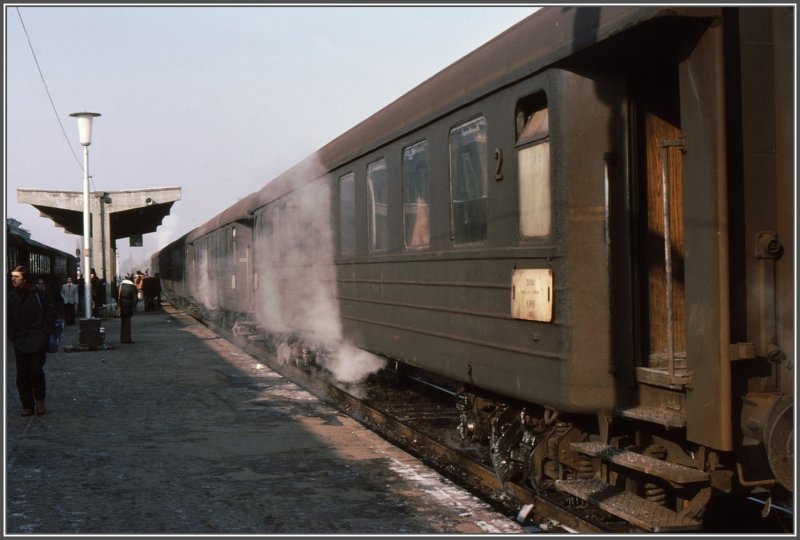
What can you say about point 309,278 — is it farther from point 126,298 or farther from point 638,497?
point 126,298

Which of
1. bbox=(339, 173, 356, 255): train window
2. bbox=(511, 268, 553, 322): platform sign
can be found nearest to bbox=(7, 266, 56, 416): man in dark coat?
bbox=(339, 173, 356, 255): train window

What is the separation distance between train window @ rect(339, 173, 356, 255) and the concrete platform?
195cm

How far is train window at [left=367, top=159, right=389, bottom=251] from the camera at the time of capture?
367 inches

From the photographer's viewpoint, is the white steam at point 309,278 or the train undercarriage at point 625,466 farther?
the white steam at point 309,278

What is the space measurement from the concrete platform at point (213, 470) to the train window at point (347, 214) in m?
1.95

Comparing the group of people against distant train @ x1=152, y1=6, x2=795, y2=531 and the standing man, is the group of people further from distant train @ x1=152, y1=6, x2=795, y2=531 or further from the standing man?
the standing man

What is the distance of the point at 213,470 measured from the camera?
7668 mm

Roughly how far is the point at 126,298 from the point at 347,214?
1106cm

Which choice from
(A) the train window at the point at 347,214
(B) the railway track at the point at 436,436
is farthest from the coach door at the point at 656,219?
(A) the train window at the point at 347,214

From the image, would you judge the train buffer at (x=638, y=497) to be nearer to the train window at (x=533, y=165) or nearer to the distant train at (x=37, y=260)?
the train window at (x=533, y=165)

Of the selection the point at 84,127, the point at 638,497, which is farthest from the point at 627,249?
the point at 84,127

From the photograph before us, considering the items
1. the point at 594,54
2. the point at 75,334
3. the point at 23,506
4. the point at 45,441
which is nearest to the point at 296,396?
the point at 45,441

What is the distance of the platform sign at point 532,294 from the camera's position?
5.91 m

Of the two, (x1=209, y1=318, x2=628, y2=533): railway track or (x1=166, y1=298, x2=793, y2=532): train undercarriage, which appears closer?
(x1=166, y1=298, x2=793, y2=532): train undercarriage
